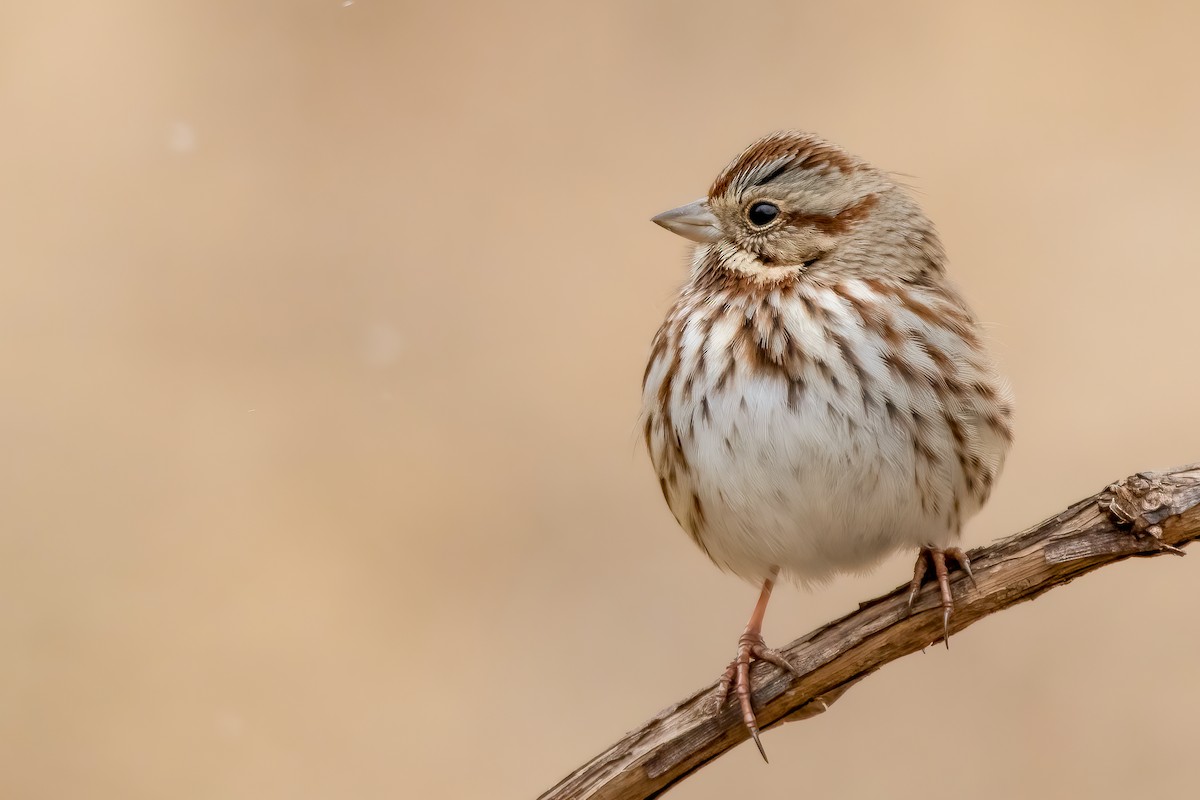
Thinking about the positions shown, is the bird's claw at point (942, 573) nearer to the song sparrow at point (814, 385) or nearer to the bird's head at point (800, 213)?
the song sparrow at point (814, 385)

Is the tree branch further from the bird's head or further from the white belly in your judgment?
the bird's head

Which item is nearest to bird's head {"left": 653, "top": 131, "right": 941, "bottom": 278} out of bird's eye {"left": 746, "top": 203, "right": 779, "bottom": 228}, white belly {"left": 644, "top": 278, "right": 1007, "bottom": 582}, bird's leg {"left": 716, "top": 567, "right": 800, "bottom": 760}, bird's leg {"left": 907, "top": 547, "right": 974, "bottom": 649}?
bird's eye {"left": 746, "top": 203, "right": 779, "bottom": 228}

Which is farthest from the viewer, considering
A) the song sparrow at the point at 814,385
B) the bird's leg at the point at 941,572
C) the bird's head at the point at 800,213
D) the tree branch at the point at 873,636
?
the bird's head at the point at 800,213

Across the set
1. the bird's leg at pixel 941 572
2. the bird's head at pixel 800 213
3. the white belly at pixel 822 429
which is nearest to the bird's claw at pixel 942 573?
the bird's leg at pixel 941 572

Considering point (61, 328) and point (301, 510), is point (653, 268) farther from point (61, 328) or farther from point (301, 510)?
point (61, 328)

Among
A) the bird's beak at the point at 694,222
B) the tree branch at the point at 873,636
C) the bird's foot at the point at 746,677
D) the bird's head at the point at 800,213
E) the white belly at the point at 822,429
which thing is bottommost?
the tree branch at the point at 873,636

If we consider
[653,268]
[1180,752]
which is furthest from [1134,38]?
[1180,752]
